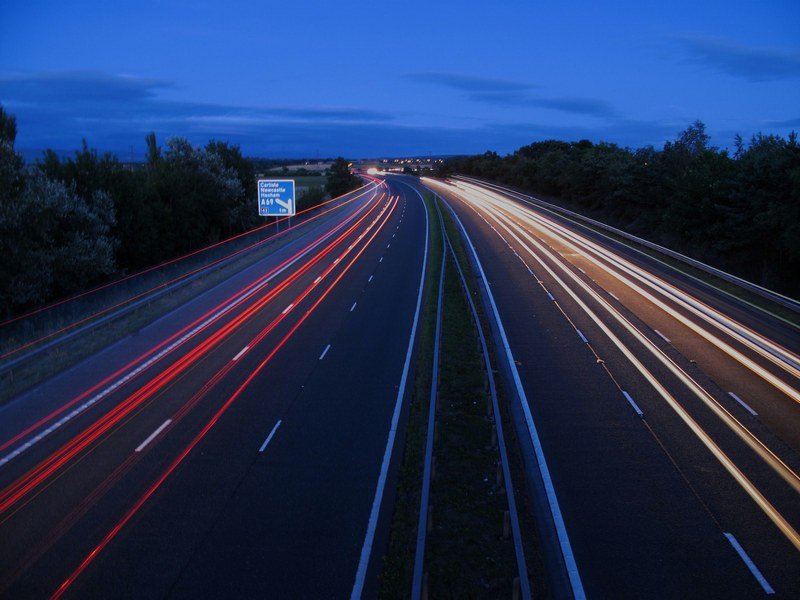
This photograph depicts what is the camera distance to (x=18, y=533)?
9.44m

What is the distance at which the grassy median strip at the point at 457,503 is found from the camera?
847 centimetres

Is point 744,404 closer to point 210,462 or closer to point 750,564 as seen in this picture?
point 750,564

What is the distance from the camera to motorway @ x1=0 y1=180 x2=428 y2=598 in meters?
8.62

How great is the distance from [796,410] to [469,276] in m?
19.4

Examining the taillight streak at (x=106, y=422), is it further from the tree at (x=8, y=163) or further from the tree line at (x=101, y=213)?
the tree at (x=8, y=163)

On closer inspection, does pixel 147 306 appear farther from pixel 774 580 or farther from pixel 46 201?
pixel 774 580

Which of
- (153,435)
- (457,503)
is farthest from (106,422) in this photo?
(457,503)

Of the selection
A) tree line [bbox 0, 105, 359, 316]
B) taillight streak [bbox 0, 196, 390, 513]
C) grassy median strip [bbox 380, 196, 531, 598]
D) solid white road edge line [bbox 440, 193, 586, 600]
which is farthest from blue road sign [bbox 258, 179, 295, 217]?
grassy median strip [bbox 380, 196, 531, 598]

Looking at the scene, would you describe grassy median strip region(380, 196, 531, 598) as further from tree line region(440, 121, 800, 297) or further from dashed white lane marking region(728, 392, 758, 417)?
tree line region(440, 121, 800, 297)

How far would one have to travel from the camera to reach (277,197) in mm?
44188

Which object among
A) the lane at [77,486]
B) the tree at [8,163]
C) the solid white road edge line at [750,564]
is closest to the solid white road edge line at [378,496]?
the lane at [77,486]

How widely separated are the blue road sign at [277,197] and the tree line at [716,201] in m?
27.1

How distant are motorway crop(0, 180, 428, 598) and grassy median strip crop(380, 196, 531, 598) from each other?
17.1 inches

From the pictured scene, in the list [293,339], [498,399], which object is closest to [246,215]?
[293,339]
